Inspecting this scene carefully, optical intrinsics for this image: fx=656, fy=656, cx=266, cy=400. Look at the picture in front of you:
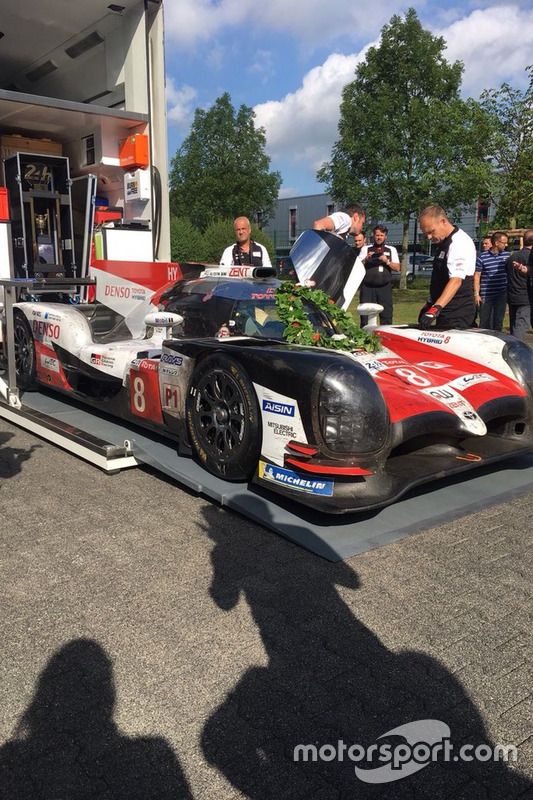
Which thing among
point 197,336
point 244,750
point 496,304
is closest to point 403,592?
point 244,750

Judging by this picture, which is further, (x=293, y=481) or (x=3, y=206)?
(x=3, y=206)

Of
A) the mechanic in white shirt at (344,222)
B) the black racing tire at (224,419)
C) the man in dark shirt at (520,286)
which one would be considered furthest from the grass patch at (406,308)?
the black racing tire at (224,419)

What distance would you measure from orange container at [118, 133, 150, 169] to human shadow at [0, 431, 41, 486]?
3766mm

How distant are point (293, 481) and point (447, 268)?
2866 millimetres

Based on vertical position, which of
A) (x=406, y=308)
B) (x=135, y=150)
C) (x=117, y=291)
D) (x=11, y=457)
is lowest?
(x=406, y=308)

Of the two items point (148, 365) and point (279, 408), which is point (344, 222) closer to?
point (148, 365)

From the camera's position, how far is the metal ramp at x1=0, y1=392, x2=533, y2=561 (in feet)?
10.4

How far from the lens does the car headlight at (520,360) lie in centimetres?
401

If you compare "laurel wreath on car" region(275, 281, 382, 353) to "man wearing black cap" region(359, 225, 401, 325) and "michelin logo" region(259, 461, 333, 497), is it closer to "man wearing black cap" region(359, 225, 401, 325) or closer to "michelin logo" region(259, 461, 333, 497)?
"michelin logo" region(259, 461, 333, 497)

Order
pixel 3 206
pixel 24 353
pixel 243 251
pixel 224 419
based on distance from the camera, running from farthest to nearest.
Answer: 1. pixel 3 206
2. pixel 243 251
3. pixel 24 353
4. pixel 224 419

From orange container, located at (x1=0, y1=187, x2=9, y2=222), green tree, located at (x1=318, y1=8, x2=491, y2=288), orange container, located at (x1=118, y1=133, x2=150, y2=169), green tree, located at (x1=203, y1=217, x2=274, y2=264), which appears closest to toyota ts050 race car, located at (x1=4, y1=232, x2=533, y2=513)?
orange container, located at (x1=118, y1=133, x2=150, y2=169)

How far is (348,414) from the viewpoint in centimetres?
307

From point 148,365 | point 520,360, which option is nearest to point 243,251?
point 148,365

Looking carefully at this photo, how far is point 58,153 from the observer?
866 cm
